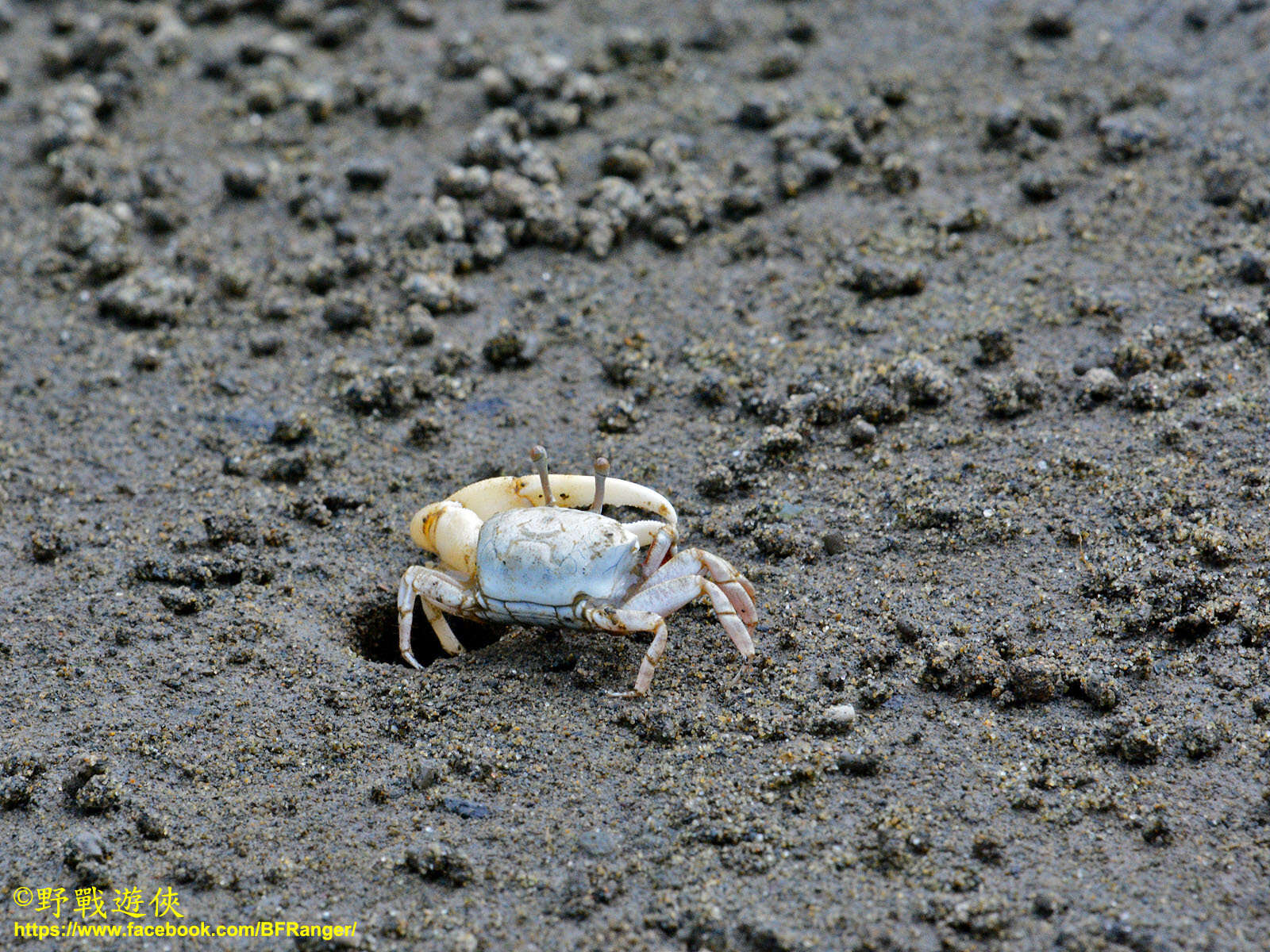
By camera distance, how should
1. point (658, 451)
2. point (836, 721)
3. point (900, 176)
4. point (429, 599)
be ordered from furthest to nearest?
point (900, 176) < point (658, 451) < point (429, 599) < point (836, 721)

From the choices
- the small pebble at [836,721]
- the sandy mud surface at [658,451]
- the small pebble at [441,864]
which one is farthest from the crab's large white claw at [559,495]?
the small pebble at [441,864]

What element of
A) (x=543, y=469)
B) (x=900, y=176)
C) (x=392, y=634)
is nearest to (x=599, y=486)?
(x=543, y=469)

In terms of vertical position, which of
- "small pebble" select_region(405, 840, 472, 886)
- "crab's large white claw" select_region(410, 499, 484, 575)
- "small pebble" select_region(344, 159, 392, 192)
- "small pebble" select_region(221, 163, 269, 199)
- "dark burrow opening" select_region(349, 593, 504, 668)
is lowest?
"dark burrow opening" select_region(349, 593, 504, 668)

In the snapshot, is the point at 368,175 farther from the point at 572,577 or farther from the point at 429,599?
the point at 572,577

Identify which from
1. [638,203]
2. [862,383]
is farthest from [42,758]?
[638,203]

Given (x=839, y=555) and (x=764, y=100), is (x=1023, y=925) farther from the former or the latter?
(x=764, y=100)

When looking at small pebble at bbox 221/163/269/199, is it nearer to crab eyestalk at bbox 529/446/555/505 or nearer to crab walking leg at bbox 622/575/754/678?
crab eyestalk at bbox 529/446/555/505

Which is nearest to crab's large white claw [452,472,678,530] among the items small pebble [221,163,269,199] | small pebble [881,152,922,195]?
small pebble [881,152,922,195]
